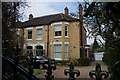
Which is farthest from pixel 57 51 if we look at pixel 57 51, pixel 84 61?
pixel 84 61

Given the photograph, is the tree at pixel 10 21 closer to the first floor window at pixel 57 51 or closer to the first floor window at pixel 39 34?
the first floor window at pixel 57 51

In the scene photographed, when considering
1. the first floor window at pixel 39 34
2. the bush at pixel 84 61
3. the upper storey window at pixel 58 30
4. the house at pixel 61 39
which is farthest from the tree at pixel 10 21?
the first floor window at pixel 39 34

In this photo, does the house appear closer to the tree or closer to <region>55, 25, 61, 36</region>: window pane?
<region>55, 25, 61, 36</region>: window pane

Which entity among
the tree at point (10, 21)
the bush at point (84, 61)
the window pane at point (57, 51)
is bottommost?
the bush at point (84, 61)

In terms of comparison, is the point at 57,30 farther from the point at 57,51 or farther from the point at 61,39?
the point at 57,51

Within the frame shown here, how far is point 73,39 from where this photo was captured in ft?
66.1

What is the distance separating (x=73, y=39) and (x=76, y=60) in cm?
330

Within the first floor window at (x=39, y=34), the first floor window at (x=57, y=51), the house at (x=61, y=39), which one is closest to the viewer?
the house at (x=61, y=39)

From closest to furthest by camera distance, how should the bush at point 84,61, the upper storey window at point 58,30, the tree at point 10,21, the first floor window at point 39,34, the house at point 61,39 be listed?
the tree at point 10,21, the bush at point 84,61, the house at point 61,39, the upper storey window at point 58,30, the first floor window at point 39,34

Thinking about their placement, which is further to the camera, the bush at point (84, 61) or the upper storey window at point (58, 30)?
the upper storey window at point (58, 30)

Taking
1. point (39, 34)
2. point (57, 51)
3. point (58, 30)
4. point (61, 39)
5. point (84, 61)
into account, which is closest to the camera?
point (84, 61)

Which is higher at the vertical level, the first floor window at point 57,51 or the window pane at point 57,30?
the window pane at point 57,30

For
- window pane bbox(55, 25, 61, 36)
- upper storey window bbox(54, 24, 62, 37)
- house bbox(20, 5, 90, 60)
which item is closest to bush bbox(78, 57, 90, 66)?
house bbox(20, 5, 90, 60)

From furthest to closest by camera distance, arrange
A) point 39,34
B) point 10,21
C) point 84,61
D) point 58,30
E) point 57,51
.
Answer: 1. point 39,34
2. point 58,30
3. point 57,51
4. point 84,61
5. point 10,21
